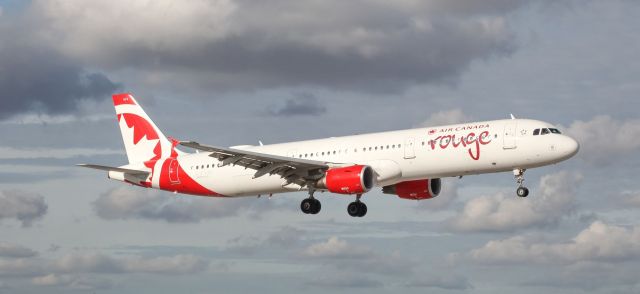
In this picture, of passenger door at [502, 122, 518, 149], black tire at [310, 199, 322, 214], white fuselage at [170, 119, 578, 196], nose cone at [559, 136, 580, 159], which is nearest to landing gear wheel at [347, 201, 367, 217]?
black tire at [310, 199, 322, 214]

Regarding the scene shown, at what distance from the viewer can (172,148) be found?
226 feet

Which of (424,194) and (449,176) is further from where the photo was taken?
(424,194)

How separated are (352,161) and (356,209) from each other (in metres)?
5.50

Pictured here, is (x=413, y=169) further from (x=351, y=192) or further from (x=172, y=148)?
(x=172, y=148)

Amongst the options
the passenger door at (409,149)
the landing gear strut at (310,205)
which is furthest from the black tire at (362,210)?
the passenger door at (409,149)

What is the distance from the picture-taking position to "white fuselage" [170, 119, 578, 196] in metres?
53.7

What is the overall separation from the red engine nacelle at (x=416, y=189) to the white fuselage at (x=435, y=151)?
5694 millimetres

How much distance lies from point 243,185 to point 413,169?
12.0m

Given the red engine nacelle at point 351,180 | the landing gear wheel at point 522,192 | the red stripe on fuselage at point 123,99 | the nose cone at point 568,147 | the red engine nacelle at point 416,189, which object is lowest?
the landing gear wheel at point 522,192

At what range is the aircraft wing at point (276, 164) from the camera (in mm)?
57812

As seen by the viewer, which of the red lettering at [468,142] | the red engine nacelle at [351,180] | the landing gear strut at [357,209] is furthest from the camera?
the landing gear strut at [357,209]

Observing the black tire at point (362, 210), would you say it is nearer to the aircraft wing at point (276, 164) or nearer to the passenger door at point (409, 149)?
the aircraft wing at point (276, 164)

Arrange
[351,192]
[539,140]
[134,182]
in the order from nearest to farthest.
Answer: [539,140]
[351,192]
[134,182]

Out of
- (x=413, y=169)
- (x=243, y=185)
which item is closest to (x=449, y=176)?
(x=413, y=169)
